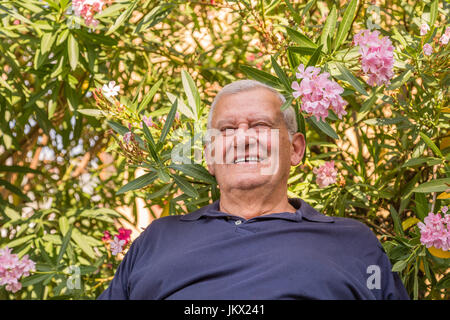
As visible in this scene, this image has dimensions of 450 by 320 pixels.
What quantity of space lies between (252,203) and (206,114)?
0.48 meters

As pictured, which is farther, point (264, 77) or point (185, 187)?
point (185, 187)

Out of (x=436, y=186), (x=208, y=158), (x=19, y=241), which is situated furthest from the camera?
(x=19, y=241)

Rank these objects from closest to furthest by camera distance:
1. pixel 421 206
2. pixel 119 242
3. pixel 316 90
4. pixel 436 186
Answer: pixel 316 90 < pixel 436 186 < pixel 421 206 < pixel 119 242

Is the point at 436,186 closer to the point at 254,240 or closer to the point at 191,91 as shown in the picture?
the point at 254,240

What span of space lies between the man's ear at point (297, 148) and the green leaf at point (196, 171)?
0.26 meters

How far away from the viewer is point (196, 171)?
157cm

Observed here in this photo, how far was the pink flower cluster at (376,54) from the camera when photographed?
128 centimetres

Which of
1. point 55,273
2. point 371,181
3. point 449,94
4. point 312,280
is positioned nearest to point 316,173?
point 371,181

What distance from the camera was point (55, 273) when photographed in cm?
182

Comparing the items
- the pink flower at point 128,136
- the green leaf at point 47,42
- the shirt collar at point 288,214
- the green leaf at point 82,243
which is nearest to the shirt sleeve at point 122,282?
the shirt collar at point 288,214

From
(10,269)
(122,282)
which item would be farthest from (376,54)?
(10,269)
